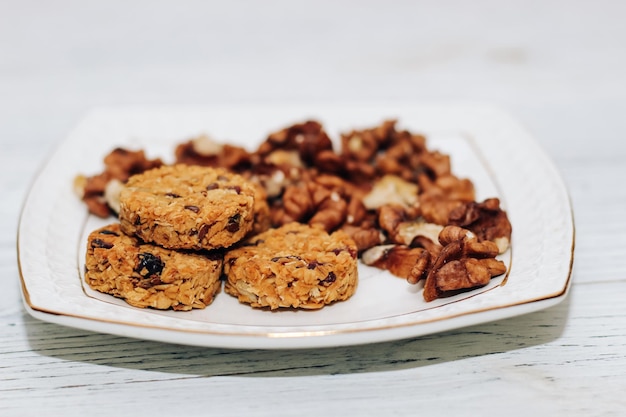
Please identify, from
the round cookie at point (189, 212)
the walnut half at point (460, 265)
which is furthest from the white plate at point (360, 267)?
the round cookie at point (189, 212)

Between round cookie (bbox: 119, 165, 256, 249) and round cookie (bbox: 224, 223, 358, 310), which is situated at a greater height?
round cookie (bbox: 119, 165, 256, 249)

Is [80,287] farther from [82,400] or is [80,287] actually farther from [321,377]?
[321,377]

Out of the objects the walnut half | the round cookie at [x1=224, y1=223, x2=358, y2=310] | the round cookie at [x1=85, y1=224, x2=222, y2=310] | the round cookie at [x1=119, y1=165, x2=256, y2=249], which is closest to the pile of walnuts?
the walnut half

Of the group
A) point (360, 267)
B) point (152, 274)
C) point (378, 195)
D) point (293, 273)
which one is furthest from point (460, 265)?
point (152, 274)

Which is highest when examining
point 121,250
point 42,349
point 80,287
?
point 121,250

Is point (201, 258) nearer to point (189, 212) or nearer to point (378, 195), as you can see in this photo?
point (189, 212)

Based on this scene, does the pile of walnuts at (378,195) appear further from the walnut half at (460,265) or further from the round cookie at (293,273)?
the round cookie at (293,273)

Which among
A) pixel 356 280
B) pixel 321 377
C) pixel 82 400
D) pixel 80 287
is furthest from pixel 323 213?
pixel 82 400

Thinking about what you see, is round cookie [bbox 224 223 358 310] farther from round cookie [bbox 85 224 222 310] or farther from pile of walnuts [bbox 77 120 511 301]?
pile of walnuts [bbox 77 120 511 301]

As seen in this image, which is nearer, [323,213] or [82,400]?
[82,400]
